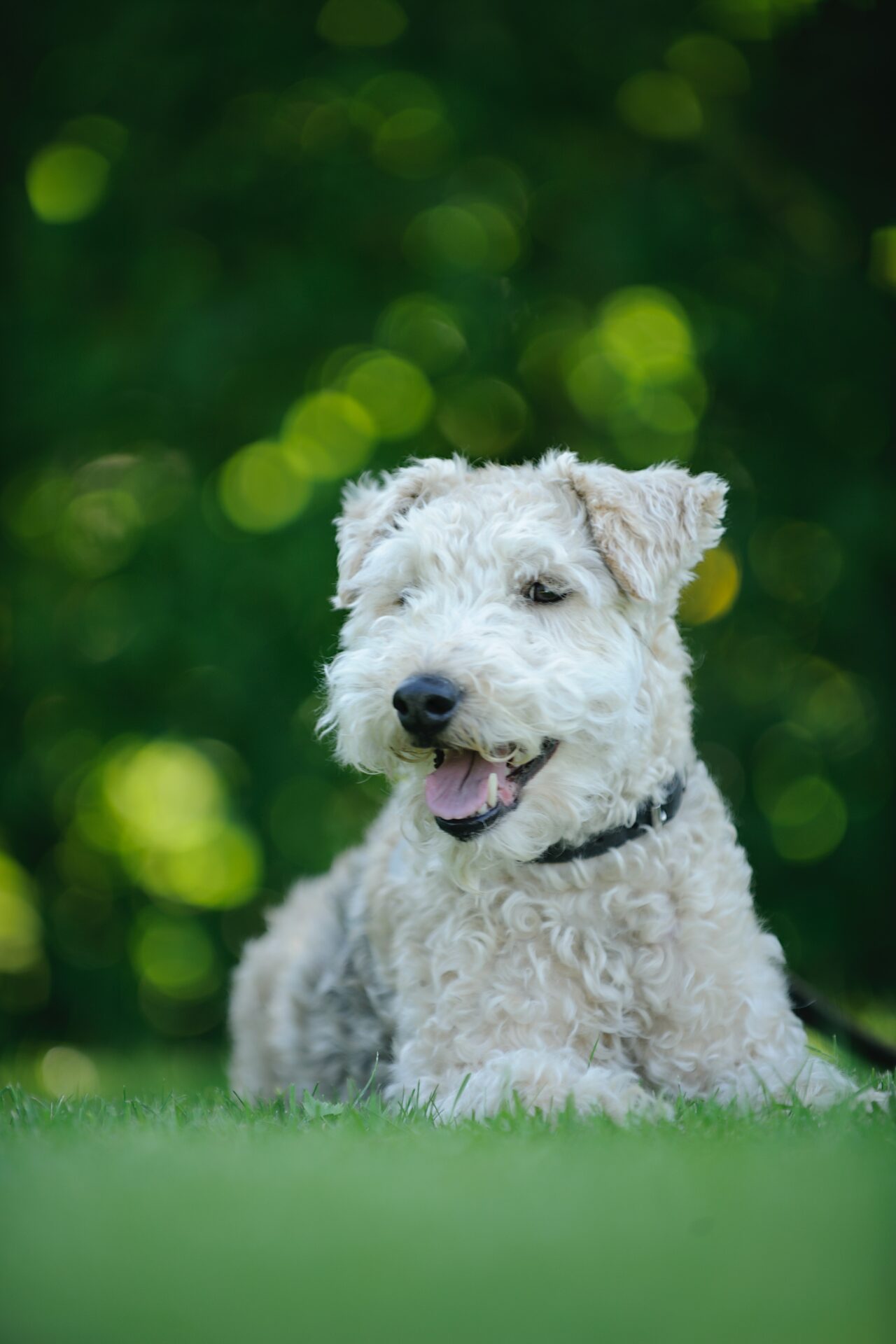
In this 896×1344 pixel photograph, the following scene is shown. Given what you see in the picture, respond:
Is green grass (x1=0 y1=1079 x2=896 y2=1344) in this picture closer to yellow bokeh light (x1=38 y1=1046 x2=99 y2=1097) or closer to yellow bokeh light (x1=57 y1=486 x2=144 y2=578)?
yellow bokeh light (x1=38 y1=1046 x2=99 y2=1097)

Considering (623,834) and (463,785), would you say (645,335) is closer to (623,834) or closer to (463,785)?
(623,834)

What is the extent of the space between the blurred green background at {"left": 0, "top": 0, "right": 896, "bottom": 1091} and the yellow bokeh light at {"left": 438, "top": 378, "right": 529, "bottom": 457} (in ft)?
0.09

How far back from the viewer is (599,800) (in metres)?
3.65

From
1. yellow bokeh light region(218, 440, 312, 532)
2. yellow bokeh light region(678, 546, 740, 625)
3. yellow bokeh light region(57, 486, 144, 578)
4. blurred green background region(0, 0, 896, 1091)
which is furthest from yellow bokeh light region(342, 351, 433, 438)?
yellow bokeh light region(678, 546, 740, 625)

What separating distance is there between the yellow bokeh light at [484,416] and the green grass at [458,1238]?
6.14 metres

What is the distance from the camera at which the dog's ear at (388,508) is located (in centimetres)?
421

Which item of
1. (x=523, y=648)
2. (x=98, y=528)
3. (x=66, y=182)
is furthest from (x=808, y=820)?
(x=66, y=182)

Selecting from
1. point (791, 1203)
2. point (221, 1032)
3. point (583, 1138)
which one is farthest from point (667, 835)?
Answer: point (221, 1032)

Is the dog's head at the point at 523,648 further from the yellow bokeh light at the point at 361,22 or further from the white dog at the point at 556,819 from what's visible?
the yellow bokeh light at the point at 361,22

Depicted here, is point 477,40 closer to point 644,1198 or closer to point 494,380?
point 494,380

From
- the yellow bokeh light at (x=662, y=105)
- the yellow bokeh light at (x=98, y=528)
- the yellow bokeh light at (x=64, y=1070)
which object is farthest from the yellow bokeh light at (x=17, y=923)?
the yellow bokeh light at (x=662, y=105)

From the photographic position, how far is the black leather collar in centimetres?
367

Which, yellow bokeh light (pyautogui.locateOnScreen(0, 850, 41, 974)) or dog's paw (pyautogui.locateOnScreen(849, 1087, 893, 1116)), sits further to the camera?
yellow bokeh light (pyautogui.locateOnScreen(0, 850, 41, 974))

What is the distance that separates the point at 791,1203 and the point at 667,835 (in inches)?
58.8
